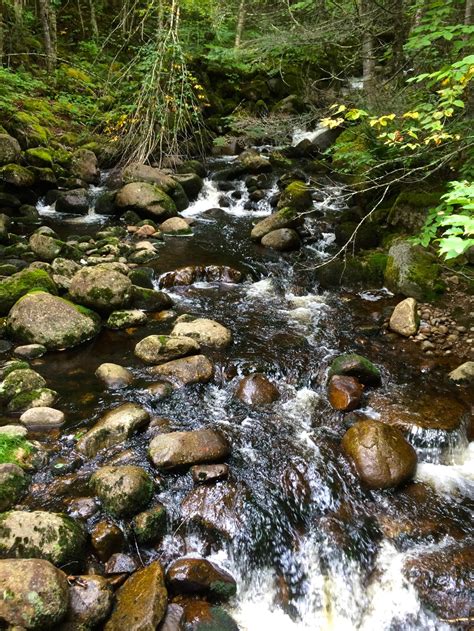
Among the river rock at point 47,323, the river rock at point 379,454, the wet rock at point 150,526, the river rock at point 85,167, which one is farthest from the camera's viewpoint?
the river rock at point 85,167

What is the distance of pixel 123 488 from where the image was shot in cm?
325

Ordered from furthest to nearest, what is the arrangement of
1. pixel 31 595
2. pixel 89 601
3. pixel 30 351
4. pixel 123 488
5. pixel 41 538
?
1. pixel 30 351
2. pixel 123 488
3. pixel 41 538
4. pixel 89 601
5. pixel 31 595

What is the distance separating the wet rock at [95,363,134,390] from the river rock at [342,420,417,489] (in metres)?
2.35

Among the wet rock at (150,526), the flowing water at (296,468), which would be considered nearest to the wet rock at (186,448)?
the flowing water at (296,468)

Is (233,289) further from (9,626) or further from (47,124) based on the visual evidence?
(47,124)

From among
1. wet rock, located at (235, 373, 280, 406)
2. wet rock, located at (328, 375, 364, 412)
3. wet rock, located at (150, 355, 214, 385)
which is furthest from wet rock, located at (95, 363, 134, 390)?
wet rock, located at (328, 375, 364, 412)

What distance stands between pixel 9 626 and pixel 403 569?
8.57 ft

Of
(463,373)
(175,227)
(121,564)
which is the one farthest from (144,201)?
(121,564)

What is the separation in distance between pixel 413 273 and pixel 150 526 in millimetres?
5178

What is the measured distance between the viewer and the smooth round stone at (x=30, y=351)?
5.02 m

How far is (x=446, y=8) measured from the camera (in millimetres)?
4512

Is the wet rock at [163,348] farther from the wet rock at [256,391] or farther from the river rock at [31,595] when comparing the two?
the river rock at [31,595]

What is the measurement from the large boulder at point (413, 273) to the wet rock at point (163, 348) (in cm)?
339

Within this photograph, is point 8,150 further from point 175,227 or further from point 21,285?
point 21,285
